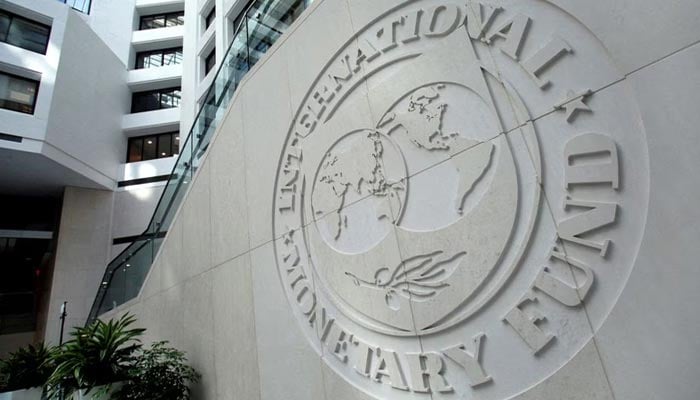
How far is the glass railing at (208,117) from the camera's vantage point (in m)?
4.70

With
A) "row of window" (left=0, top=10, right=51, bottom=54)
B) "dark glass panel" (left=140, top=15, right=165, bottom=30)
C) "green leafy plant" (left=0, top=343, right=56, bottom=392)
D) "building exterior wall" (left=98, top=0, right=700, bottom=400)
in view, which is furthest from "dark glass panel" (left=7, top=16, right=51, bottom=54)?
"building exterior wall" (left=98, top=0, right=700, bottom=400)

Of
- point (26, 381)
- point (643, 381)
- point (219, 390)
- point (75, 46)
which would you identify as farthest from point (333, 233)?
point (75, 46)

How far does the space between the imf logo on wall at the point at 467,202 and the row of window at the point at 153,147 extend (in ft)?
46.1

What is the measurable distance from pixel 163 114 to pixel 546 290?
652 inches

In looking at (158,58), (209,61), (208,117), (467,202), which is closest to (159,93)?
(158,58)

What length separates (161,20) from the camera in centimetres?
1755

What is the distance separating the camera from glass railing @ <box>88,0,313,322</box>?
4.70m

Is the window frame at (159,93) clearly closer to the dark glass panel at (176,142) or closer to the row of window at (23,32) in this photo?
the dark glass panel at (176,142)

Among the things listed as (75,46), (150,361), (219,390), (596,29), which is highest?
(75,46)

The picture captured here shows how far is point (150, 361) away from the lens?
4168 mm

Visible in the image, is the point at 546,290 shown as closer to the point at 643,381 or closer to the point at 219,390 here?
the point at 643,381

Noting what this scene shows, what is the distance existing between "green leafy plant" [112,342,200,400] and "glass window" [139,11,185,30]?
1832cm

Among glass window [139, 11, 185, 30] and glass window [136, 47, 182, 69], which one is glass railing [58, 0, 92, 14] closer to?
glass window [139, 11, 185, 30]

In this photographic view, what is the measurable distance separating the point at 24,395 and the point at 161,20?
17.8 metres
